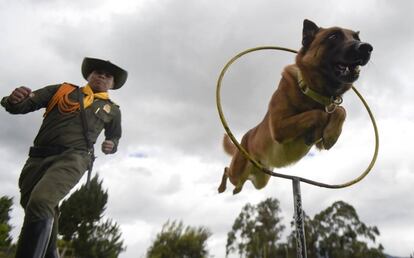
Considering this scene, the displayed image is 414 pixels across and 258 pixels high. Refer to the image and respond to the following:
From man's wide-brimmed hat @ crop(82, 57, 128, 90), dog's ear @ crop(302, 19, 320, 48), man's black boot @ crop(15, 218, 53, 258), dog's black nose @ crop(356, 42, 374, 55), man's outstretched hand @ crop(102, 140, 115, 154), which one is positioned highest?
dog's ear @ crop(302, 19, 320, 48)

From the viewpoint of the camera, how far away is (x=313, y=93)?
358 cm

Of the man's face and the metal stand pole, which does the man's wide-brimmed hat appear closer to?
the man's face

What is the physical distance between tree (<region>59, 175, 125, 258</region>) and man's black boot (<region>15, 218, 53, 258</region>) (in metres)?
21.5

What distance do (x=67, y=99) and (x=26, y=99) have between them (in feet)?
0.98

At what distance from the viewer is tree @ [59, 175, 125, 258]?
76.7 ft

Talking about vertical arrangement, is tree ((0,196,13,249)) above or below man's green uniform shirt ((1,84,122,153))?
above

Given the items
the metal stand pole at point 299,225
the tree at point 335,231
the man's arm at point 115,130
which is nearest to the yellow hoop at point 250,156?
the metal stand pole at point 299,225

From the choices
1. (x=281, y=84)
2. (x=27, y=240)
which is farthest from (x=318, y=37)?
(x=27, y=240)

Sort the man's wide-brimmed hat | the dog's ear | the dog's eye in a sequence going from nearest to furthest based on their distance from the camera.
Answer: the man's wide-brimmed hat < the dog's eye < the dog's ear

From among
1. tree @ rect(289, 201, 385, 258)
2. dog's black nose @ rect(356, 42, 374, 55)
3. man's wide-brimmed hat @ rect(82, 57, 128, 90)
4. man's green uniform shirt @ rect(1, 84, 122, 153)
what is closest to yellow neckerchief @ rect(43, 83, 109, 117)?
man's green uniform shirt @ rect(1, 84, 122, 153)

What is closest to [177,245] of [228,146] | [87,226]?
[87,226]

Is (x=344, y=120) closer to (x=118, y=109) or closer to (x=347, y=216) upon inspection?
(x=118, y=109)

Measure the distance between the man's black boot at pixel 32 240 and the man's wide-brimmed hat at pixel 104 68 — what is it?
5.25 ft

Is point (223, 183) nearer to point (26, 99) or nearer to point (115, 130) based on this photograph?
point (115, 130)
